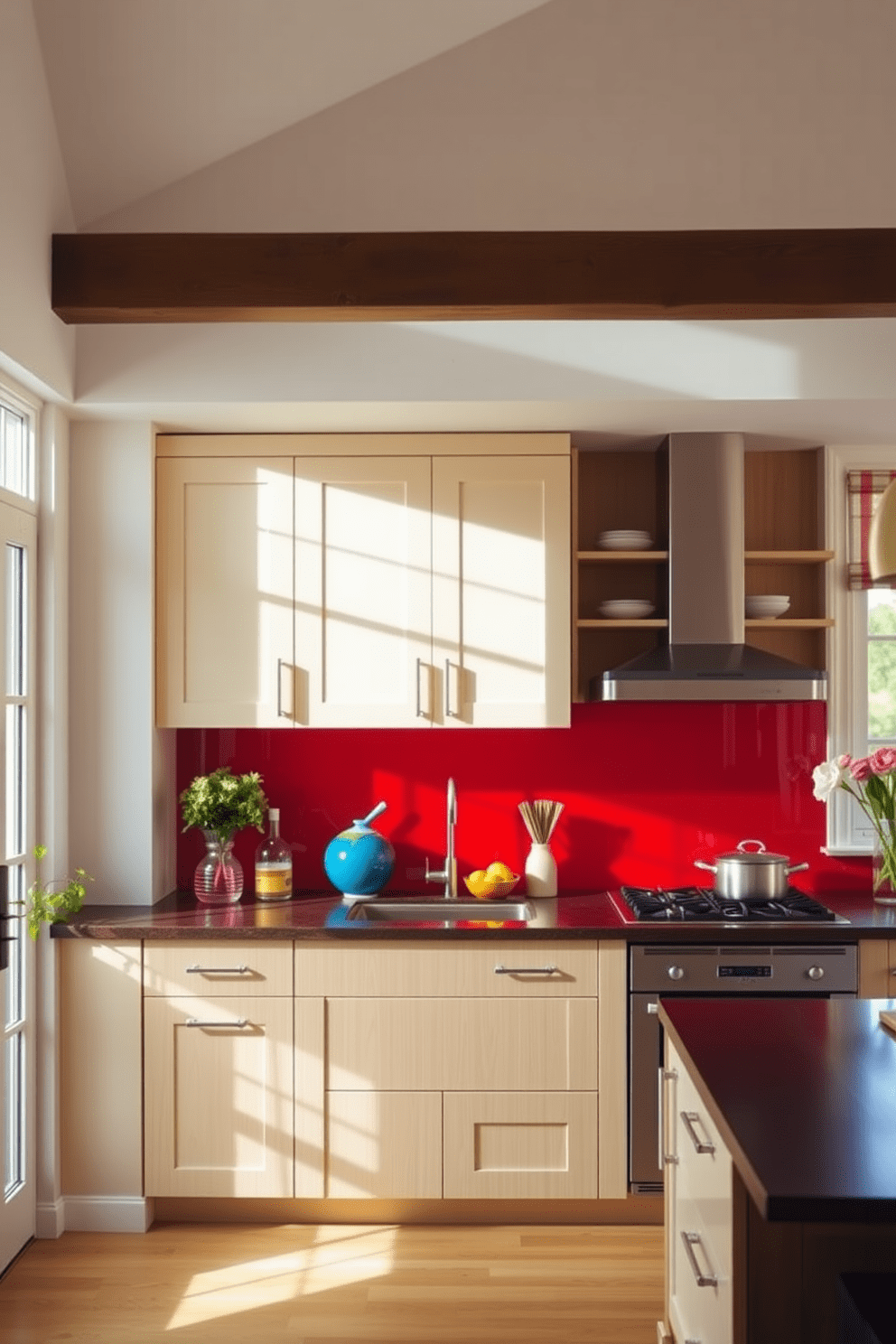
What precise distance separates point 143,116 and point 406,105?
73 centimetres

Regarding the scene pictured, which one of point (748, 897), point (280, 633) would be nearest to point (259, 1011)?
point (280, 633)

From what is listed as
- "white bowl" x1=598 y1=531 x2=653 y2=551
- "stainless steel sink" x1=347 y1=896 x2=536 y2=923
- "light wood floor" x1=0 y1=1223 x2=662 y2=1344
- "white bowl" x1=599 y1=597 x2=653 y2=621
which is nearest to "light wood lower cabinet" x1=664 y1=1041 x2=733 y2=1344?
"light wood floor" x1=0 y1=1223 x2=662 y2=1344

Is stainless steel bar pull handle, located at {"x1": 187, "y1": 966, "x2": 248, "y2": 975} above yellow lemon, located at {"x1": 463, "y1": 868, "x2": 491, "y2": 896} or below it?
below

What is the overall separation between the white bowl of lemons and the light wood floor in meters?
0.98

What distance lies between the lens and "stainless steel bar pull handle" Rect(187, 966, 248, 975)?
142 inches

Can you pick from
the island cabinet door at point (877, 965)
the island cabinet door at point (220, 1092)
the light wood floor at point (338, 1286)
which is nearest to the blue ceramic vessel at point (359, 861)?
the island cabinet door at point (220, 1092)

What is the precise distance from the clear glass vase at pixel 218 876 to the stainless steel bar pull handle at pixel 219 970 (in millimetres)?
348

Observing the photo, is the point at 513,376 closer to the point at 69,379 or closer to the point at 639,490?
the point at 639,490

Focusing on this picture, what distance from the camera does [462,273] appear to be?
3.50 meters

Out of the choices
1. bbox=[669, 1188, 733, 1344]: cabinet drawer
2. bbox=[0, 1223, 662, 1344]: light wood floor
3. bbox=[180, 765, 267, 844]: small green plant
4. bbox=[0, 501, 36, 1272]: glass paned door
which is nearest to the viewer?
bbox=[669, 1188, 733, 1344]: cabinet drawer

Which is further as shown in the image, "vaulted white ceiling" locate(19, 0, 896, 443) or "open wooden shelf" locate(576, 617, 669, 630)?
"open wooden shelf" locate(576, 617, 669, 630)

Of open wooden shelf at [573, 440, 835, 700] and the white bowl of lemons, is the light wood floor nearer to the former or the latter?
the white bowl of lemons

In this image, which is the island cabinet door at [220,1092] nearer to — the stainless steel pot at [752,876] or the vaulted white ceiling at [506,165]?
the stainless steel pot at [752,876]

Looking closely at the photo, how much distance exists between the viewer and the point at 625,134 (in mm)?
3547
